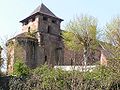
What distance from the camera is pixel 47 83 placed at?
15852mm

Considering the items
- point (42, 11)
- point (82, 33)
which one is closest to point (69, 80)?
point (82, 33)

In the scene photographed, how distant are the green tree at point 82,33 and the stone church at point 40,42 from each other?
3116 millimetres

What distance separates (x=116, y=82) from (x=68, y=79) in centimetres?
317

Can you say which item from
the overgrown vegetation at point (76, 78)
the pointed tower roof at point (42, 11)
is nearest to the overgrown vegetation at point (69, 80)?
the overgrown vegetation at point (76, 78)

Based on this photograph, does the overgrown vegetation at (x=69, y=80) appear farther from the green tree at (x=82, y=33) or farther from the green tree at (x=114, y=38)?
the green tree at (x=82, y=33)

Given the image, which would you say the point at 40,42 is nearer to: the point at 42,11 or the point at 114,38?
the point at 42,11

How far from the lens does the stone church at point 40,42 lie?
43.8 metres

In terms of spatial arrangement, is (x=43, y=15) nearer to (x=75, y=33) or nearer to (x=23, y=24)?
(x=23, y=24)

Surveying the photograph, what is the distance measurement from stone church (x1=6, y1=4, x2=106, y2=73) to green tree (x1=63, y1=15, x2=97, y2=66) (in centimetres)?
312

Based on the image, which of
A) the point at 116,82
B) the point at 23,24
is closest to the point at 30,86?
the point at 116,82

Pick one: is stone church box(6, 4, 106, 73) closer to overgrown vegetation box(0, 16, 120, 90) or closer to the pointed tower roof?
the pointed tower roof

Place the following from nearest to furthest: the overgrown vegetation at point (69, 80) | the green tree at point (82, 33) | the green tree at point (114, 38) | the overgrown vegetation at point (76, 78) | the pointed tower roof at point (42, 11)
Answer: the overgrown vegetation at point (76, 78) < the overgrown vegetation at point (69, 80) < the green tree at point (114, 38) < the green tree at point (82, 33) < the pointed tower roof at point (42, 11)

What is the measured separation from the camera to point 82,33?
131 ft

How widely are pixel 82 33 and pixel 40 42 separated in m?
7.82
